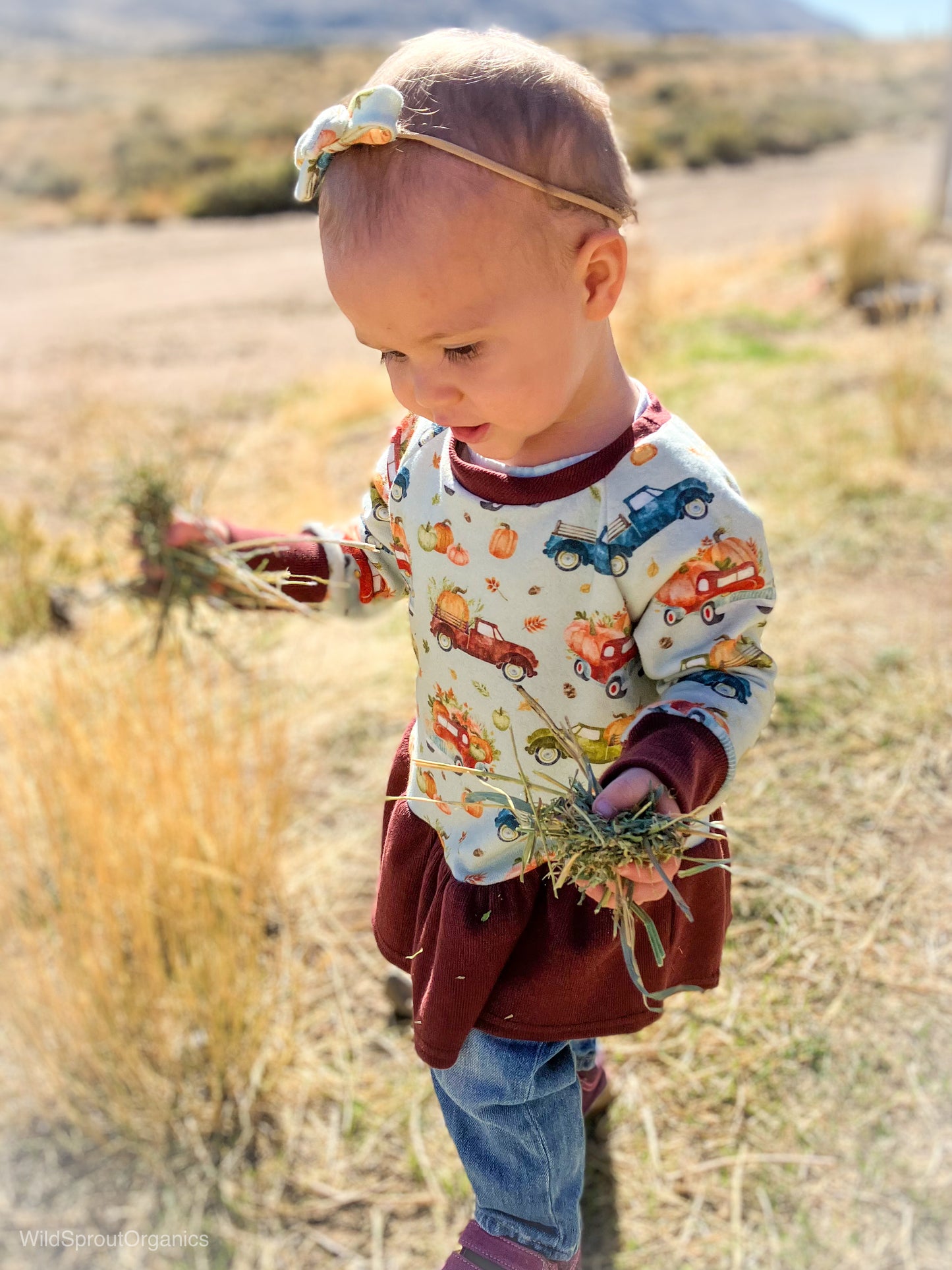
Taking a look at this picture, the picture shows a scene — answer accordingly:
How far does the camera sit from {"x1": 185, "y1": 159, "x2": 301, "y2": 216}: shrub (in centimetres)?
1922

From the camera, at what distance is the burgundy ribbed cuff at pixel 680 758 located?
113cm

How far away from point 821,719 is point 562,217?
1906 millimetres

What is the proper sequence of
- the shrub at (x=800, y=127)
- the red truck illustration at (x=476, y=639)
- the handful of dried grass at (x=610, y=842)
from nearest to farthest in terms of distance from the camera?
the handful of dried grass at (x=610, y=842) < the red truck illustration at (x=476, y=639) < the shrub at (x=800, y=127)

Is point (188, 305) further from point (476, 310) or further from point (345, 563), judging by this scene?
point (476, 310)

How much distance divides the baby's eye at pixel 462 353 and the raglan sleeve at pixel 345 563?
1.30 ft

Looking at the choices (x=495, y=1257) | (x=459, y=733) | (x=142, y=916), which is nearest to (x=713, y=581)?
(x=459, y=733)

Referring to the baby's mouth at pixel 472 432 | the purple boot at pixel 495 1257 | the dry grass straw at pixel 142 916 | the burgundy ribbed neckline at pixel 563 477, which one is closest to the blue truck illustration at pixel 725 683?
the burgundy ribbed neckline at pixel 563 477

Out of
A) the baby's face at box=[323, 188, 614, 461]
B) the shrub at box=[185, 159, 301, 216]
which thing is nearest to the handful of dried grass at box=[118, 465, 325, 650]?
the baby's face at box=[323, 188, 614, 461]

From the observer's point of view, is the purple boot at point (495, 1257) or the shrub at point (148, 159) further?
the shrub at point (148, 159)

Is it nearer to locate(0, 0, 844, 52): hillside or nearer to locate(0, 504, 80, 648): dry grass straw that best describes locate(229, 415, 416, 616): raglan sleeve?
locate(0, 504, 80, 648): dry grass straw

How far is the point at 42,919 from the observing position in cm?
232

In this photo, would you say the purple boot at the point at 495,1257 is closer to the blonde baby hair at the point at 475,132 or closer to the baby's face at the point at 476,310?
the baby's face at the point at 476,310

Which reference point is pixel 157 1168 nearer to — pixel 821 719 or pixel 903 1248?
pixel 903 1248

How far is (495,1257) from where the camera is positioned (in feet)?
4.66
